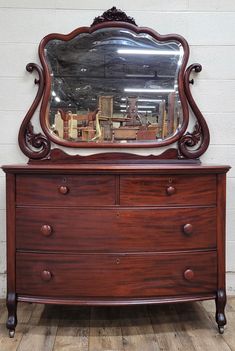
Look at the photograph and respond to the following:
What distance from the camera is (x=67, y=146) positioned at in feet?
8.01

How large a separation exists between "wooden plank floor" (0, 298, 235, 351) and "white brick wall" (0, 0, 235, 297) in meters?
0.53

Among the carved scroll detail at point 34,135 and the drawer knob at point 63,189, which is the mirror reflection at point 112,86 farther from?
the drawer knob at point 63,189

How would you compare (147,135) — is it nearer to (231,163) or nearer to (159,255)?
(231,163)

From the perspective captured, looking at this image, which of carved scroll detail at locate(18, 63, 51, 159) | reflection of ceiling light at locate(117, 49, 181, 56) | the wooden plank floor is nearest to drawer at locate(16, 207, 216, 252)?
the wooden plank floor

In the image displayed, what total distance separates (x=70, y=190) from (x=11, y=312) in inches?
29.2

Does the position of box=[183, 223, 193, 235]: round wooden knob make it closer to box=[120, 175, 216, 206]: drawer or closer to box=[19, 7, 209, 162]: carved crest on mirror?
box=[120, 175, 216, 206]: drawer

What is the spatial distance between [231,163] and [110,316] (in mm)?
1318

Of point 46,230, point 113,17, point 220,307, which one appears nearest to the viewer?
point 46,230

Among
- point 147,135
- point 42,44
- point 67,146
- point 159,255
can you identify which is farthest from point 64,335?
point 42,44

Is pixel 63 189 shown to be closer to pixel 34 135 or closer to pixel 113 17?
pixel 34 135

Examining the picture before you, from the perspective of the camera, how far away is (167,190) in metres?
1.94

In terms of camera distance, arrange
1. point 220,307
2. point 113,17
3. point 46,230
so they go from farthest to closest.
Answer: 1. point 113,17
2. point 220,307
3. point 46,230

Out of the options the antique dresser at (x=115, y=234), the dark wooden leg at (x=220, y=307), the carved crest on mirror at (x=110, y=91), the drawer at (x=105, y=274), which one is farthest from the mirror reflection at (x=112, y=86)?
the dark wooden leg at (x=220, y=307)

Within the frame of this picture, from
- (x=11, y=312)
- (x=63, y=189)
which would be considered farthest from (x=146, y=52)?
(x=11, y=312)
